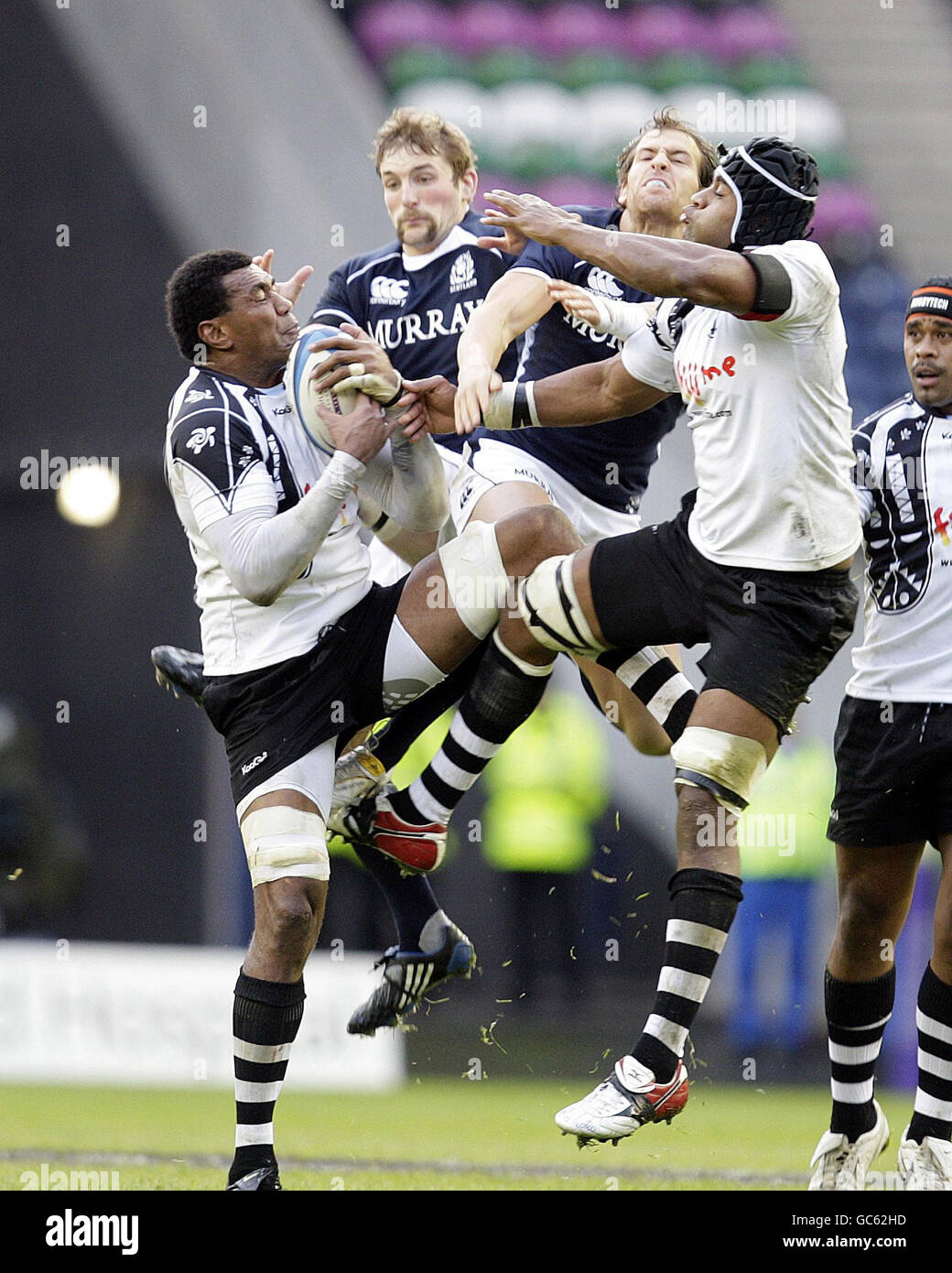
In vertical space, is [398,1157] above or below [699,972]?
below

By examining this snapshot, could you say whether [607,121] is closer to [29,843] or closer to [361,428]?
[29,843]

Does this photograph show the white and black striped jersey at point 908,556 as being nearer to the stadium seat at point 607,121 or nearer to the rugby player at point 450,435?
the rugby player at point 450,435

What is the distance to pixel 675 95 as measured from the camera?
1352 centimetres

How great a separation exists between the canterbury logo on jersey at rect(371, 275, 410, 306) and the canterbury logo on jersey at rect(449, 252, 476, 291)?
16 centimetres

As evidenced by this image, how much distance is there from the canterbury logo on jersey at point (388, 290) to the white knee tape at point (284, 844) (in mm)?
1941

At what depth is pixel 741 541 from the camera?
4.43 meters

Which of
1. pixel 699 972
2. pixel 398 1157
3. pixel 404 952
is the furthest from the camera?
pixel 398 1157

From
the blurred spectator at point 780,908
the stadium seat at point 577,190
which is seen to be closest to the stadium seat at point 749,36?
the stadium seat at point 577,190

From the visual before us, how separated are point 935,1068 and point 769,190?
8.33 ft

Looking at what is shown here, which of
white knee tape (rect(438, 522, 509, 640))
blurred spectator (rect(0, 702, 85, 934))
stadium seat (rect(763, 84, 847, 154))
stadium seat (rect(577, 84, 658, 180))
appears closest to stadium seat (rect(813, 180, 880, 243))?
stadium seat (rect(763, 84, 847, 154))

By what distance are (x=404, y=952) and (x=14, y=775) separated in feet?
20.6

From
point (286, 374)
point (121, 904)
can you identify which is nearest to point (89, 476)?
point (121, 904)

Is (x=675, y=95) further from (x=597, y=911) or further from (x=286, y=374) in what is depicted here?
(x=286, y=374)

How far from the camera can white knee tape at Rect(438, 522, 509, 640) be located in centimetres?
487
